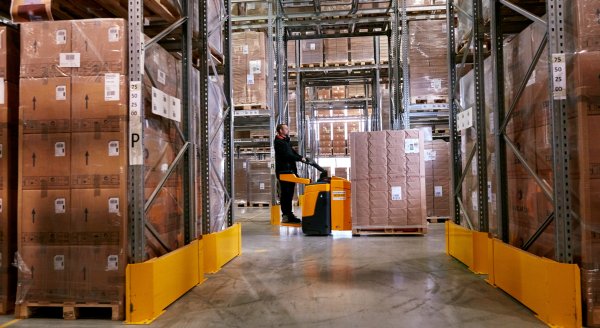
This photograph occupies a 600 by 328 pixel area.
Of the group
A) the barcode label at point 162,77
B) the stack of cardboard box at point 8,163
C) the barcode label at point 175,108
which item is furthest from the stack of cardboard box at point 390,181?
the stack of cardboard box at point 8,163

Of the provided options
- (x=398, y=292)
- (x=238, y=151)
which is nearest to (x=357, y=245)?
(x=398, y=292)

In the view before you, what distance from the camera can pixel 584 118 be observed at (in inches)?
112

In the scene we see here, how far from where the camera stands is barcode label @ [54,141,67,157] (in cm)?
326

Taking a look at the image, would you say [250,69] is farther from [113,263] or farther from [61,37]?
[113,263]

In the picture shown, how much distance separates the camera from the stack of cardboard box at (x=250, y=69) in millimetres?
10086

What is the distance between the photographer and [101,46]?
3.21 meters

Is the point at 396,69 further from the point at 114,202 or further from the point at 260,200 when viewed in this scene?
the point at 114,202

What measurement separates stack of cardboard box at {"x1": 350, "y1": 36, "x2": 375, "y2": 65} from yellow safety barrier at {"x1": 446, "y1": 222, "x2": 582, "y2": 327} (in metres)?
8.71

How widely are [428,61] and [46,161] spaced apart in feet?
28.1

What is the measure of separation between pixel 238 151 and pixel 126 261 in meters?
15.7

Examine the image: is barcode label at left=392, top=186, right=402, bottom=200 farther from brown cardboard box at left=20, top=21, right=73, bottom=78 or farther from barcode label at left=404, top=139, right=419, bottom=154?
brown cardboard box at left=20, top=21, right=73, bottom=78

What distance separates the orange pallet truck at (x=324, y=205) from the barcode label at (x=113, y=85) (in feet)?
14.9

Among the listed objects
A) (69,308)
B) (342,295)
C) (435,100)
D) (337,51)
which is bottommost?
(342,295)

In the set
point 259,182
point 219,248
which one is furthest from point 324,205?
point 259,182
